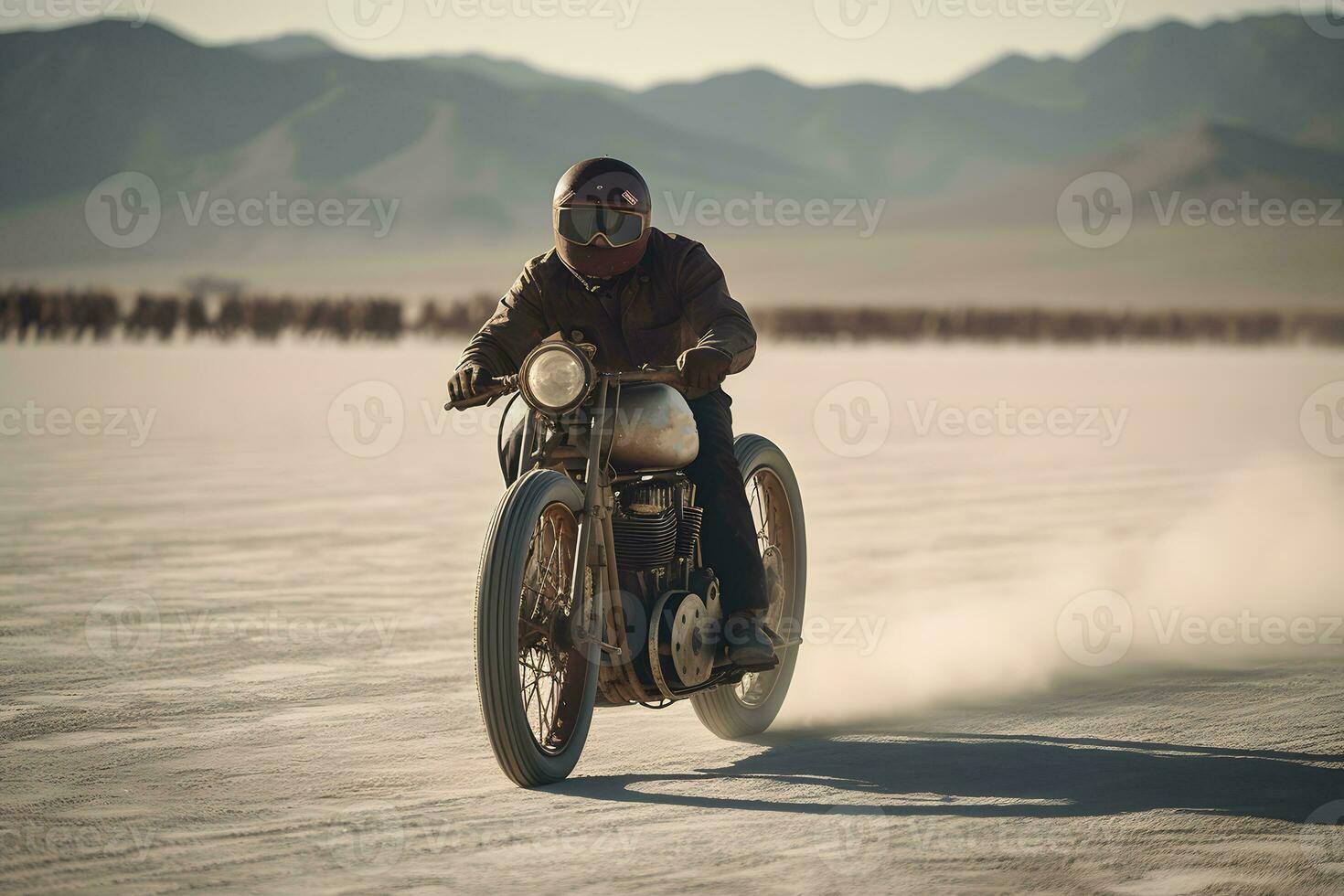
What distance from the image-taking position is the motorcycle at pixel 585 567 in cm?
675

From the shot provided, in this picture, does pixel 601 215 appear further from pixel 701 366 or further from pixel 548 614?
pixel 548 614

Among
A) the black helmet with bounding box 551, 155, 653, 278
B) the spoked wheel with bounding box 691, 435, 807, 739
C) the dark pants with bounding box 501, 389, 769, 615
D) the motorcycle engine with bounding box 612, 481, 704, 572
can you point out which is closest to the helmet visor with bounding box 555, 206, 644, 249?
the black helmet with bounding box 551, 155, 653, 278

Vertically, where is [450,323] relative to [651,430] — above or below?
above

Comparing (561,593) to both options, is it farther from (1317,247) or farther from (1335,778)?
(1317,247)

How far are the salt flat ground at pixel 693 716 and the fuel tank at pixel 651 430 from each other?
3.76ft

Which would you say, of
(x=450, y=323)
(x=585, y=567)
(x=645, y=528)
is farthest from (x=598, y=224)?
(x=450, y=323)

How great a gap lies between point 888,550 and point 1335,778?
7884 mm

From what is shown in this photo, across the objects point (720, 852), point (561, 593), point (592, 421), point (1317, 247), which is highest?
point (1317, 247)

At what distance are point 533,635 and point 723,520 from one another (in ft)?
3.30

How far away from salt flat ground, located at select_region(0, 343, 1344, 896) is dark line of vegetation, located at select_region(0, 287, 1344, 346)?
125 feet

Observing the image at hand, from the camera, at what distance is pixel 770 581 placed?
337 inches

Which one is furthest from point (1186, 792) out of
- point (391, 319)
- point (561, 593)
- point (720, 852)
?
point (391, 319)

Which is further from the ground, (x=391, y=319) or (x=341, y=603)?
(x=391, y=319)

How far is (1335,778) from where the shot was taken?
711 cm
